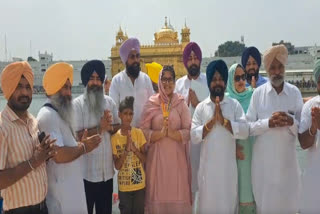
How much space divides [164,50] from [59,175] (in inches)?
1544

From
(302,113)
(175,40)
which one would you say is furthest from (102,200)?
(175,40)

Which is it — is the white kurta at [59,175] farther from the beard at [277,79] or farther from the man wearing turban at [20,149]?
the beard at [277,79]

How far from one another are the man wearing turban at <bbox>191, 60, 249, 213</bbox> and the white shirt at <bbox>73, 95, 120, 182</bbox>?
30.1 inches

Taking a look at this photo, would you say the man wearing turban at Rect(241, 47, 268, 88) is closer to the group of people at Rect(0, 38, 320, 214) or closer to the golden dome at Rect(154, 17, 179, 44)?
the group of people at Rect(0, 38, 320, 214)

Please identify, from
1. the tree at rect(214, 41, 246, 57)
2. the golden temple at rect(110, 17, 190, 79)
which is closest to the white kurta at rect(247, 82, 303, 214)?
the golden temple at rect(110, 17, 190, 79)

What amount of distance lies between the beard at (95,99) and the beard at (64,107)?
0.48m

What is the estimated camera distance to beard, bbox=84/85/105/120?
3.29m

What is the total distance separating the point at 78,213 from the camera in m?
2.77

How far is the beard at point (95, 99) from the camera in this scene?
3289 millimetres

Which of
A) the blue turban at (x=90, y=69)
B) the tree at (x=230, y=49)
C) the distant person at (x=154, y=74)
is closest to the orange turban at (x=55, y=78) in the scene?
the blue turban at (x=90, y=69)

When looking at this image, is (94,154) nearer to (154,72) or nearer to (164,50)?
(154,72)

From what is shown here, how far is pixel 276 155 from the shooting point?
3.19m

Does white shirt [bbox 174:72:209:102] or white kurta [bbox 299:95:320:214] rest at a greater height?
white shirt [bbox 174:72:209:102]

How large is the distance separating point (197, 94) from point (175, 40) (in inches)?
1655
